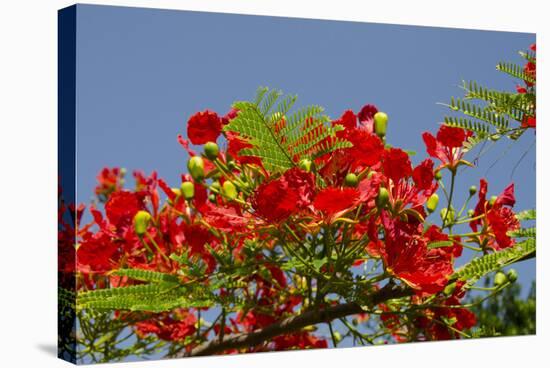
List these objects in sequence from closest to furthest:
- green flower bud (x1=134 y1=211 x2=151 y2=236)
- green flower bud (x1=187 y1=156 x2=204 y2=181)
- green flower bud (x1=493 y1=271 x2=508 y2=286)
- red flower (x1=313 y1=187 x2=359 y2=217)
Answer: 1. red flower (x1=313 y1=187 x2=359 y2=217)
2. green flower bud (x1=187 y1=156 x2=204 y2=181)
3. green flower bud (x1=134 y1=211 x2=151 y2=236)
4. green flower bud (x1=493 y1=271 x2=508 y2=286)

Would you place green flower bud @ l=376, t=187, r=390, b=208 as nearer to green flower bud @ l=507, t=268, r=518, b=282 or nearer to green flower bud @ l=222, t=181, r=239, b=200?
green flower bud @ l=222, t=181, r=239, b=200

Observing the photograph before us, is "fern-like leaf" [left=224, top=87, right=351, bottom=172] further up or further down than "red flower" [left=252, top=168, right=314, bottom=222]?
further up

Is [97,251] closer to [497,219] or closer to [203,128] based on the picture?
[203,128]

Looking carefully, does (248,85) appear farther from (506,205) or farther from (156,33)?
(506,205)

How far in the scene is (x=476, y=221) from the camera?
1.75 m

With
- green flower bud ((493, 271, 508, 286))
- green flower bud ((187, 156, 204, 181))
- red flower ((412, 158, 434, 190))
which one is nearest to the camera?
red flower ((412, 158, 434, 190))

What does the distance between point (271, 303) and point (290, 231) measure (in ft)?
1.86

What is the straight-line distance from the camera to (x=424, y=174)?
145 centimetres

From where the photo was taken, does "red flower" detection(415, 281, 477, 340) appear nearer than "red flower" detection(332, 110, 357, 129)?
No

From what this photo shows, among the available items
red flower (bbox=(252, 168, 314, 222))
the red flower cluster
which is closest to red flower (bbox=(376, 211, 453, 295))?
the red flower cluster

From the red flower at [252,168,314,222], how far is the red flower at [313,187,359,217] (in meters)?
0.02

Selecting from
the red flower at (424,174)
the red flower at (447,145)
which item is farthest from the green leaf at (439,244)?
the red flower at (447,145)

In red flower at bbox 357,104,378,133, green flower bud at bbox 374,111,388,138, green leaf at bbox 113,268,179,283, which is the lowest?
green leaf at bbox 113,268,179,283

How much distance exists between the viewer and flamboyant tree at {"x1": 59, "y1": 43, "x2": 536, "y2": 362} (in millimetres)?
1375
